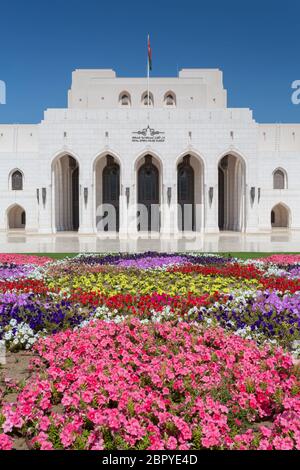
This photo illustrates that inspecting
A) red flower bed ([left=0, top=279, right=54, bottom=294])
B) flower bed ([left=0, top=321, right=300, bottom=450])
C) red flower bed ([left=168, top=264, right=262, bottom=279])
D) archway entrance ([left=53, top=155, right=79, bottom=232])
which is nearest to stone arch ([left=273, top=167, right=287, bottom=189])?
archway entrance ([left=53, top=155, right=79, bottom=232])

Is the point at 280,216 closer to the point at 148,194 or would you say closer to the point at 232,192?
the point at 232,192

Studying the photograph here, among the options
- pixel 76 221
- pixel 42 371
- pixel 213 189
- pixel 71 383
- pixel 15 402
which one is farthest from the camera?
pixel 76 221

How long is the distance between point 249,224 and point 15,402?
29.4 m

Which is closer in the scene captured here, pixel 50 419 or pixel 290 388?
pixel 50 419

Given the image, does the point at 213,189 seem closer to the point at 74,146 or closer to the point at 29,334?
the point at 74,146

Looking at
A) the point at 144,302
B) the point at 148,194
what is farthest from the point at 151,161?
the point at 144,302

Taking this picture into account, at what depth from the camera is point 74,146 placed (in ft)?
104

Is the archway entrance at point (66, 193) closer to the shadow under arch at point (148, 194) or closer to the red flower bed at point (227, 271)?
the shadow under arch at point (148, 194)

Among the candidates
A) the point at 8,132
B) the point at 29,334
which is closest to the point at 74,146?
the point at 8,132

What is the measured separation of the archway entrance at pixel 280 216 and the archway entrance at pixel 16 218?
23.0 metres

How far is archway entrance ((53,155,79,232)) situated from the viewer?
33469mm

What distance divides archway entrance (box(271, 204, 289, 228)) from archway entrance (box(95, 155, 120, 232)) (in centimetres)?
1453

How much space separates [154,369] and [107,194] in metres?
31.5

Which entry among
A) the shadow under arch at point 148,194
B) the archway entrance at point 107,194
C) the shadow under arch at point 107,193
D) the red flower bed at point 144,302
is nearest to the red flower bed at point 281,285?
the red flower bed at point 144,302
